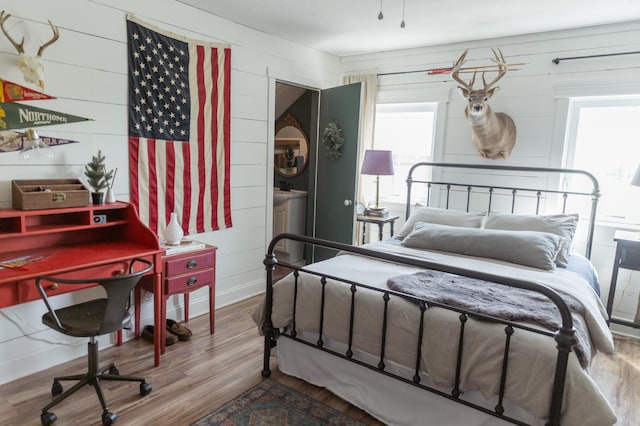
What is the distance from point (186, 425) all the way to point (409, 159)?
3.31m

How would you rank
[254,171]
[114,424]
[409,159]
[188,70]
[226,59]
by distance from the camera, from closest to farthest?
[114,424]
[188,70]
[226,59]
[254,171]
[409,159]

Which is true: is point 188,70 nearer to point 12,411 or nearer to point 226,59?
point 226,59

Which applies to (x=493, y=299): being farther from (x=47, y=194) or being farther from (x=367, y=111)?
(x=367, y=111)

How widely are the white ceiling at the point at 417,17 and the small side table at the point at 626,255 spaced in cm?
164

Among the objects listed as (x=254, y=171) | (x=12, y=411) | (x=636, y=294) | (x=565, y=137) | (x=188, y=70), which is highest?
(x=188, y=70)

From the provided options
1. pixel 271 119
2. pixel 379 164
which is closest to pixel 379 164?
pixel 379 164

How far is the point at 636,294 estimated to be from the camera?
3.42 meters

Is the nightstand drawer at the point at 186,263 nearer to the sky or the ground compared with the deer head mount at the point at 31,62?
nearer to the ground

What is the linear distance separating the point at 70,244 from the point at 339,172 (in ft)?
8.62

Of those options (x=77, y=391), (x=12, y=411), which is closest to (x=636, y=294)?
(x=77, y=391)

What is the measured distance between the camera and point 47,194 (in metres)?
2.35

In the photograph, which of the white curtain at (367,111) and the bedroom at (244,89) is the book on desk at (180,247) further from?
the white curtain at (367,111)

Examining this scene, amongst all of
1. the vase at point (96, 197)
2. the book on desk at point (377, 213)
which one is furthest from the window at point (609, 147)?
the vase at point (96, 197)

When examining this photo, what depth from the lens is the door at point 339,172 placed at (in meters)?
4.30
